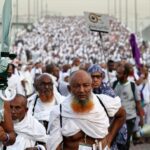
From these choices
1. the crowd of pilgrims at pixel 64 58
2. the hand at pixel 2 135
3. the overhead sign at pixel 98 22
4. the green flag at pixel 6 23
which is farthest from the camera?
the overhead sign at pixel 98 22

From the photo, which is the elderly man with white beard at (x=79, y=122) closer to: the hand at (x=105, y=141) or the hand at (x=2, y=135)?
the hand at (x=105, y=141)

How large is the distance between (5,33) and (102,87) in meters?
2.53

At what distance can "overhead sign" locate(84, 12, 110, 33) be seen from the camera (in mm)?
12414

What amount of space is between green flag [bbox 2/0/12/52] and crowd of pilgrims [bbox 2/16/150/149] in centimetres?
125

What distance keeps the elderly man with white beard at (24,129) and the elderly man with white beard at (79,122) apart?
1.11ft

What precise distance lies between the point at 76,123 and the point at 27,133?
2.04 feet

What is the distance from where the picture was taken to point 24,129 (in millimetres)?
6891

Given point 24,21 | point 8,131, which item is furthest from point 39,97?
point 24,21

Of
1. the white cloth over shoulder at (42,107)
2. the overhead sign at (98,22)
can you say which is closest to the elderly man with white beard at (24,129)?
the white cloth over shoulder at (42,107)

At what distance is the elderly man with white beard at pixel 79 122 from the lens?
21.4 ft

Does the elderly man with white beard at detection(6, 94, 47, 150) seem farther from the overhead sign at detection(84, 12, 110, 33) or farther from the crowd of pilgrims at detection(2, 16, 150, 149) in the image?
the overhead sign at detection(84, 12, 110, 33)

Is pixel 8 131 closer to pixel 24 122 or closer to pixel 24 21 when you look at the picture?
pixel 24 122

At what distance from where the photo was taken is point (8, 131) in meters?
5.90

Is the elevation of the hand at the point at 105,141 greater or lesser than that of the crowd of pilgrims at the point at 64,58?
lesser
